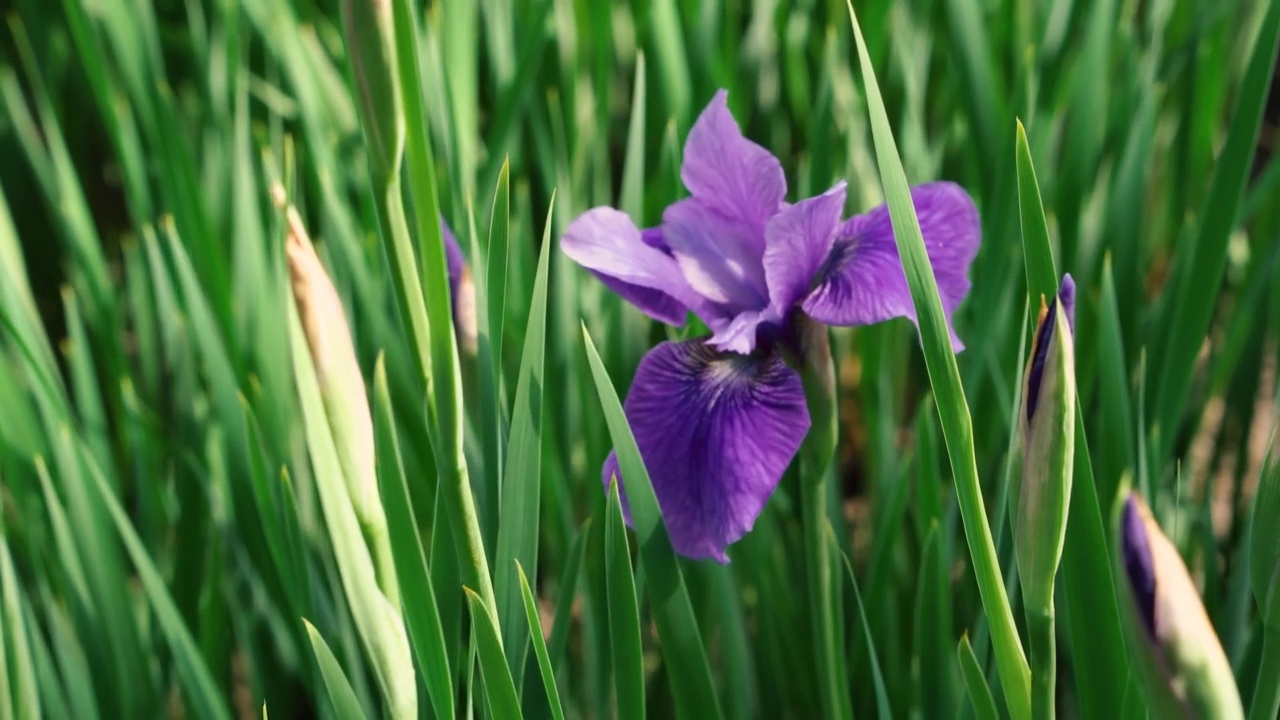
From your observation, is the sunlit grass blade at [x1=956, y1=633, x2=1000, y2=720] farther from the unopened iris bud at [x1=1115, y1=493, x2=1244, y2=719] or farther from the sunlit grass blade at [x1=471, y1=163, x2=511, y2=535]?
the sunlit grass blade at [x1=471, y1=163, x2=511, y2=535]

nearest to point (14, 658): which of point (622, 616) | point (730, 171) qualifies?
point (622, 616)

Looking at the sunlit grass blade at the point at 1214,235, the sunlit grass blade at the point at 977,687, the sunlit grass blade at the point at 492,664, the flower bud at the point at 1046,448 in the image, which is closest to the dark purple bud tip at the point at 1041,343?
the flower bud at the point at 1046,448

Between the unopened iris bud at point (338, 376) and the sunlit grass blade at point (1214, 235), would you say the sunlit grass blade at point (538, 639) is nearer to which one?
the unopened iris bud at point (338, 376)

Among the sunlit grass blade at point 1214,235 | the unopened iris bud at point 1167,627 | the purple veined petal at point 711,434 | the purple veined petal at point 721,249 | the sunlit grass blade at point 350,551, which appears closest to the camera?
the unopened iris bud at point 1167,627

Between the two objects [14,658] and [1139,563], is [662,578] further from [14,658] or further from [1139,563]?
[14,658]

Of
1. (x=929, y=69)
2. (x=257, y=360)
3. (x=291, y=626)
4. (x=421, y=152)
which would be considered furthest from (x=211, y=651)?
(x=929, y=69)

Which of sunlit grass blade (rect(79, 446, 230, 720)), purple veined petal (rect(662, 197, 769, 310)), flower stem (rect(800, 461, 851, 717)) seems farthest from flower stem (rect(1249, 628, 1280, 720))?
sunlit grass blade (rect(79, 446, 230, 720))
